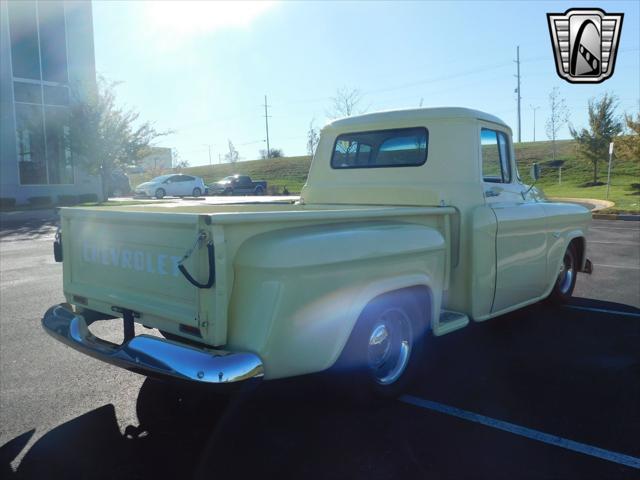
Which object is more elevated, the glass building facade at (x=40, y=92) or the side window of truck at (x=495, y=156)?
the glass building facade at (x=40, y=92)

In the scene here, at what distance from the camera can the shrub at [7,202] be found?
23.5m

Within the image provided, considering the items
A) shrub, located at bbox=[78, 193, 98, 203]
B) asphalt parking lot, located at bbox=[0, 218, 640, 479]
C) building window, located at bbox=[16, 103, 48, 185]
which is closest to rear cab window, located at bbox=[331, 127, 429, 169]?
asphalt parking lot, located at bbox=[0, 218, 640, 479]

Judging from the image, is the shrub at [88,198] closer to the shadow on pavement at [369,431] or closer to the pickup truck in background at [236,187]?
the pickup truck in background at [236,187]

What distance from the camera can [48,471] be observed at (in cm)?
289

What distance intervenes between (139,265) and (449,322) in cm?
213

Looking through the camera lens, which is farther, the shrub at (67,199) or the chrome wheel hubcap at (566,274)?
the shrub at (67,199)

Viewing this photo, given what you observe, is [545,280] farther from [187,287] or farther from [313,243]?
[187,287]

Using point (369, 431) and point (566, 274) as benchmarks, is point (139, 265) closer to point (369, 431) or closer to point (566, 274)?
point (369, 431)

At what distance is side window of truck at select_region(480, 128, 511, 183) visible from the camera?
15.4 ft

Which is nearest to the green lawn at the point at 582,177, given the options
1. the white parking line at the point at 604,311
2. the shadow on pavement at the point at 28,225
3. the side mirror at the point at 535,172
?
the white parking line at the point at 604,311

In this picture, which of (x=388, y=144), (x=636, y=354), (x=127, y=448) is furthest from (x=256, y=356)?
(x=636, y=354)

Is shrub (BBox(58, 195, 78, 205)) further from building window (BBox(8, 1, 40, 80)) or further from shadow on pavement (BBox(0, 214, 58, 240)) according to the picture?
building window (BBox(8, 1, 40, 80))

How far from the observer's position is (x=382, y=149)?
5.04 metres

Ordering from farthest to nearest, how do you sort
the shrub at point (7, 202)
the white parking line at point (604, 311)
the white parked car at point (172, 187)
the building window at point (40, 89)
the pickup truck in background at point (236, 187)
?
the pickup truck in background at point (236, 187) < the white parked car at point (172, 187) < the building window at point (40, 89) < the shrub at point (7, 202) < the white parking line at point (604, 311)
